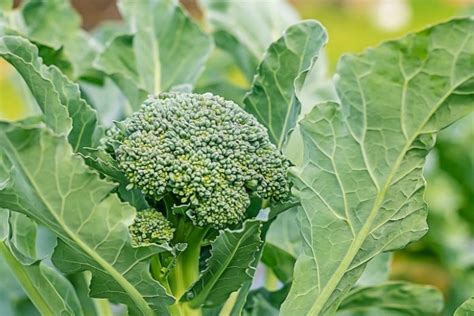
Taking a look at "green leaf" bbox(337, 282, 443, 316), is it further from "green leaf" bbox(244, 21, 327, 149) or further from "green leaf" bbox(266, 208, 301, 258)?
"green leaf" bbox(244, 21, 327, 149)

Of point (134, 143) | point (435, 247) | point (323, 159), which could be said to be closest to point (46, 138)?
point (134, 143)

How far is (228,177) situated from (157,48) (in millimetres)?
419

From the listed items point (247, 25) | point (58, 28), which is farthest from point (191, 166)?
point (247, 25)

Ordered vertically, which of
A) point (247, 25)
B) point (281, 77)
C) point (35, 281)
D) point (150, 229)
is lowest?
point (35, 281)

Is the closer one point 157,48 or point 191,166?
point 191,166

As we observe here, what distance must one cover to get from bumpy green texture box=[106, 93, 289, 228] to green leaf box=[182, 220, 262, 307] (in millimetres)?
22

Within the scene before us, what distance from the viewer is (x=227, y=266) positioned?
82 cm

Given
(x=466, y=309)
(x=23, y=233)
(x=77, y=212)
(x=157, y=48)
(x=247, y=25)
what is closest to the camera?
(x=77, y=212)

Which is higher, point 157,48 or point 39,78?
point 157,48

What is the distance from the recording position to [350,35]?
638cm

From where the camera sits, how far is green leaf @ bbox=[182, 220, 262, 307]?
785mm

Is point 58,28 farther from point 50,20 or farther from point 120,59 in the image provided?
point 120,59

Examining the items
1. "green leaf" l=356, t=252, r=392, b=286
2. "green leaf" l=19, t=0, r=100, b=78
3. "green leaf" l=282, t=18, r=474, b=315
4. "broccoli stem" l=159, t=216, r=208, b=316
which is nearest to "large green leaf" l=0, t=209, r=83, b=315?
"broccoli stem" l=159, t=216, r=208, b=316

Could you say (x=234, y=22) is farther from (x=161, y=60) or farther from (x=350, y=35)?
(x=350, y=35)
